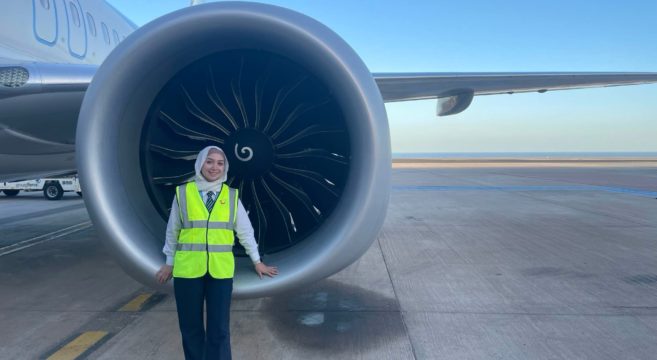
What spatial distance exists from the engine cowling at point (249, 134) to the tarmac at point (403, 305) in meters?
0.77

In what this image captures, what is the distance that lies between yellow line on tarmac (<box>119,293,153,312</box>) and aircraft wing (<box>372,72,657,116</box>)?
2754 millimetres

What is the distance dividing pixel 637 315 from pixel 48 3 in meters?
Result: 5.36

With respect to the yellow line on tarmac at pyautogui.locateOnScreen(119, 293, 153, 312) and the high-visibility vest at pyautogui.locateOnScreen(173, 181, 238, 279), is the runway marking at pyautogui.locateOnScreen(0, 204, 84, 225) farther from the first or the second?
the high-visibility vest at pyautogui.locateOnScreen(173, 181, 238, 279)

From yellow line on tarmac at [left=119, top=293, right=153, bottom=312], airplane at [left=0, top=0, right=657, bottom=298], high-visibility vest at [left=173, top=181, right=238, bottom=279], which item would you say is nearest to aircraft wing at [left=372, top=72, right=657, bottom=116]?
airplane at [left=0, top=0, right=657, bottom=298]

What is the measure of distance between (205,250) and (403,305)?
76.9 inches

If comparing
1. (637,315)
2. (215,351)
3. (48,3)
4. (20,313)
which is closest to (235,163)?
(215,351)

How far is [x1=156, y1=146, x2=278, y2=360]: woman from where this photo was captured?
225cm

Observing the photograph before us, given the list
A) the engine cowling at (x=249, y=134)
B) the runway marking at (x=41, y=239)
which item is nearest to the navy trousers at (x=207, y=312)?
the engine cowling at (x=249, y=134)

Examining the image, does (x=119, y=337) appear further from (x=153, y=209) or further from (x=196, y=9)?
(x=196, y=9)

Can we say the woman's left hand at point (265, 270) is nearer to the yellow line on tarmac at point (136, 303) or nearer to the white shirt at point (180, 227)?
the white shirt at point (180, 227)

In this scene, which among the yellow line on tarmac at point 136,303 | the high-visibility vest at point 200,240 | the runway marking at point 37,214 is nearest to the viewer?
the high-visibility vest at point 200,240

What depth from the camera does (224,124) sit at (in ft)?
10.1

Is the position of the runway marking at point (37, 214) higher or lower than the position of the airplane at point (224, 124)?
lower

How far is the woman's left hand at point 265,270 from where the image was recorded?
2404mm
